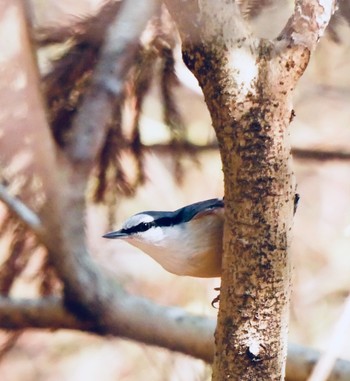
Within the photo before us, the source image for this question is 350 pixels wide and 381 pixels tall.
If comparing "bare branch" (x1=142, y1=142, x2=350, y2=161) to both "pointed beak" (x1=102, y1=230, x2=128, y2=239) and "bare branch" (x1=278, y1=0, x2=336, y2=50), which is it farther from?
"bare branch" (x1=278, y1=0, x2=336, y2=50)

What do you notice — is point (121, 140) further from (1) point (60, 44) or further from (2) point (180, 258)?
(2) point (180, 258)

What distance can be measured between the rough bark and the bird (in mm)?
360

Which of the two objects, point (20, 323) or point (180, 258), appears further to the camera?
point (20, 323)

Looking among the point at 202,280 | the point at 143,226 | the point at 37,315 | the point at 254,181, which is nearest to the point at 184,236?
the point at 143,226

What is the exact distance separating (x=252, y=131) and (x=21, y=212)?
3.57 feet

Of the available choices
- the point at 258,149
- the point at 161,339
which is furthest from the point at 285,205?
the point at 161,339

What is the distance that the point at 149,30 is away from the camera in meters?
2.01

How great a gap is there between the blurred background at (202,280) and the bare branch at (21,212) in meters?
0.72

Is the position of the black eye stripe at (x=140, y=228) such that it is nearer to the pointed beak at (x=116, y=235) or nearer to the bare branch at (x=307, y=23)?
the pointed beak at (x=116, y=235)

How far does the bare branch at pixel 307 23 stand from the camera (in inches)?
39.9

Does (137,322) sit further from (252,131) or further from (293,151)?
(252,131)

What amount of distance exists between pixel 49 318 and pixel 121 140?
0.51 m

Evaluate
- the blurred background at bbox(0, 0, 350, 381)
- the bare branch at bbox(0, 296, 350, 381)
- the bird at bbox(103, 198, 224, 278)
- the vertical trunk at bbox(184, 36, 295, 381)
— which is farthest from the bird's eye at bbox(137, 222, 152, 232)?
the blurred background at bbox(0, 0, 350, 381)

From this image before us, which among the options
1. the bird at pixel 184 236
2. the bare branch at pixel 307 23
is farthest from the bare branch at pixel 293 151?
the bare branch at pixel 307 23
